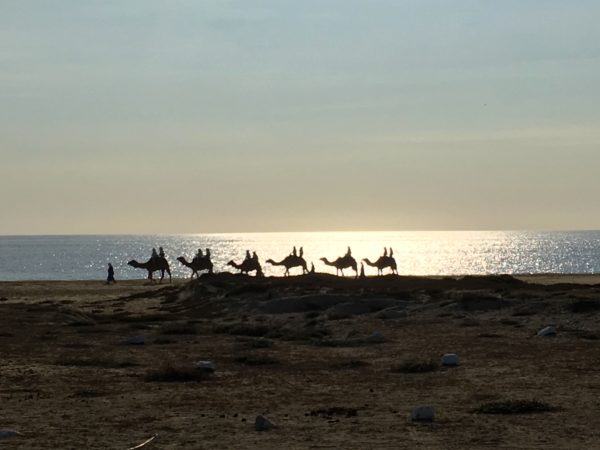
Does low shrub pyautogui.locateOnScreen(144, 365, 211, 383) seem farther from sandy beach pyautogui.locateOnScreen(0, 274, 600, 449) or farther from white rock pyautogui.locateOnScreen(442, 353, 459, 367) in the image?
white rock pyautogui.locateOnScreen(442, 353, 459, 367)

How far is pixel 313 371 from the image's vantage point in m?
24.1

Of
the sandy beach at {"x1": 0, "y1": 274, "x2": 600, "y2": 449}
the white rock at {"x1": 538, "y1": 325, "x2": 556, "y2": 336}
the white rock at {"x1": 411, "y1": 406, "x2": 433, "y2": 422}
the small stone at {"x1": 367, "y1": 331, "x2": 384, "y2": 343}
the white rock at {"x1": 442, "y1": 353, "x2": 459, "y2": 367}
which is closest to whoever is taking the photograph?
the sandy beach at {"x1": 0, "y1": 274, "x2": 600, "y2": 449}

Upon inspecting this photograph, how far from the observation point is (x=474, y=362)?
2495 centimetres

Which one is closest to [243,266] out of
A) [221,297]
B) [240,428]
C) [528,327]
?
[221,297]

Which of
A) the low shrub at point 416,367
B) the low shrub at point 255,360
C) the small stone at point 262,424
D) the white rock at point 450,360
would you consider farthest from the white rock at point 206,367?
the small stone at point 262,424

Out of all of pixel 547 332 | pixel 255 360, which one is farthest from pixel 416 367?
pixel 547 332

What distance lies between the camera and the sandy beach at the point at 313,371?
16188 mm

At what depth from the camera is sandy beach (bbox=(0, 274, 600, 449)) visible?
53.1 ft

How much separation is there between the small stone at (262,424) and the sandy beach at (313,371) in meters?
0.14

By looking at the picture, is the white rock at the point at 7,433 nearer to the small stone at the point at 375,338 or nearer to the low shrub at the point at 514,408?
the low shrub at the point at 514,408

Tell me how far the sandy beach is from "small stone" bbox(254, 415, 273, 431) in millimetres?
143

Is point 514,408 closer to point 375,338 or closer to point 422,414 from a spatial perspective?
point 422,414

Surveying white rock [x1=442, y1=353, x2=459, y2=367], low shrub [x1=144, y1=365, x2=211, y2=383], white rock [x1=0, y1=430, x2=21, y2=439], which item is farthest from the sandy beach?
white rock [x1=442, y1=353, x2=459, y2=367]

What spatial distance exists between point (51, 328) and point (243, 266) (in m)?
29.9
